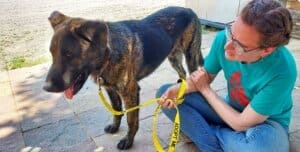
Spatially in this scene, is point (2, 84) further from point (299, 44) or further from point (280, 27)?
point (299, 44)

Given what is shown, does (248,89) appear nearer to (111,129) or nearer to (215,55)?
(215,55)

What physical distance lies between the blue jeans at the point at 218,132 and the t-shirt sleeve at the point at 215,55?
0.76 ft

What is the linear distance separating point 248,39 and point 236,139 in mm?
735

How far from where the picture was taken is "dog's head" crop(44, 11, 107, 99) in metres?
2.16

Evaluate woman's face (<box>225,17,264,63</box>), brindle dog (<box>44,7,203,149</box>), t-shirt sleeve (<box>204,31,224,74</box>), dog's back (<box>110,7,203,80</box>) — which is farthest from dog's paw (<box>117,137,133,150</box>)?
woman's face (<box>225,17,264,63</box>)

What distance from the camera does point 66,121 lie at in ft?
10.7

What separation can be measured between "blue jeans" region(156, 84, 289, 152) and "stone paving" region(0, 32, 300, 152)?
328mm

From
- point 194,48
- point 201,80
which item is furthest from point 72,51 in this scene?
point 194,48

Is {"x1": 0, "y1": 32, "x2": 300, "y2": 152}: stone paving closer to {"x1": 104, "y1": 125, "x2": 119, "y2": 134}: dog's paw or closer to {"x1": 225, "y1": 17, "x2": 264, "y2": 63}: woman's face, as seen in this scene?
{"x1": 104, "y1": 125, "x2": 119, "y2": 134}: dog's paw

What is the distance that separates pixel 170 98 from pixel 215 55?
446mm

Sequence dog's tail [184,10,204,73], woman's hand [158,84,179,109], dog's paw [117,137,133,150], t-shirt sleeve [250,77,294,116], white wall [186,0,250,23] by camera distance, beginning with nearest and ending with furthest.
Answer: t-shirt sleeve [250,77,294,116], woman's hand [158,84,179,109], dog's paw [117,137,133,150], dog's tail [184,10,204,73], white wall [186,0,250,23]

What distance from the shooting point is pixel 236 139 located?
87.3 inches

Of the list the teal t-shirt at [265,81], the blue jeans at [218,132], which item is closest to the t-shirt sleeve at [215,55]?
the teal t-shirt at [265,81]

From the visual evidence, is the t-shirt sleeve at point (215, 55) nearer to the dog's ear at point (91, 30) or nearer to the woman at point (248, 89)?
the woman at point (248, 89)
